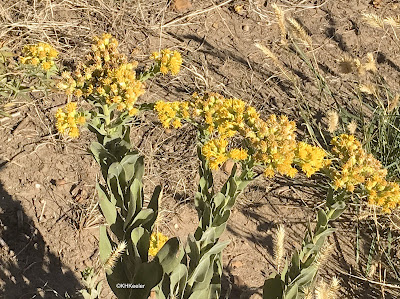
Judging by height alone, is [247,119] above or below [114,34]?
above

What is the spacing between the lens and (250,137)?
1429mm

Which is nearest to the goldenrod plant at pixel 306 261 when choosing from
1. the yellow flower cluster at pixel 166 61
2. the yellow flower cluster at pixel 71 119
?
the yellow flower cluster at pixel 166 61

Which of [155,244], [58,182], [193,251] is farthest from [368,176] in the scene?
[58,182]

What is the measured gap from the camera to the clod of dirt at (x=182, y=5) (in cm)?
368

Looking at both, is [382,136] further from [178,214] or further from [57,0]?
[57,0]

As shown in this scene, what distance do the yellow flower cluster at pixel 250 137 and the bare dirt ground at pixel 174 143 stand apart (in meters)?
0.51

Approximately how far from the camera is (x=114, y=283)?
1.69 metres

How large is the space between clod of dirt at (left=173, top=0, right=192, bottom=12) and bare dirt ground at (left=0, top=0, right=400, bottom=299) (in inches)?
0.6

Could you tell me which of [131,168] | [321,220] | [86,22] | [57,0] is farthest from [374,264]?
[57,0]

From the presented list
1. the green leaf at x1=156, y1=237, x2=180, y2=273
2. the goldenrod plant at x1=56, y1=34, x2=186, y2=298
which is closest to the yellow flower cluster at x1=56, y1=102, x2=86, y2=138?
the goldenrod plant at x1=56, y1=34, x2=186, y2=298

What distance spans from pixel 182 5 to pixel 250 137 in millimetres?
2503

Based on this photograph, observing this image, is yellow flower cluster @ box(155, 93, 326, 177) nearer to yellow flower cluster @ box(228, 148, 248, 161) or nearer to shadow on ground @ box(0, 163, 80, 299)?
yellow flower cluster @ box(228, 148, 248, 161)

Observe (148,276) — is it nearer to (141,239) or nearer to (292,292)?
(141,239)

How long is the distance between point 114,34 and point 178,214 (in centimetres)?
148
